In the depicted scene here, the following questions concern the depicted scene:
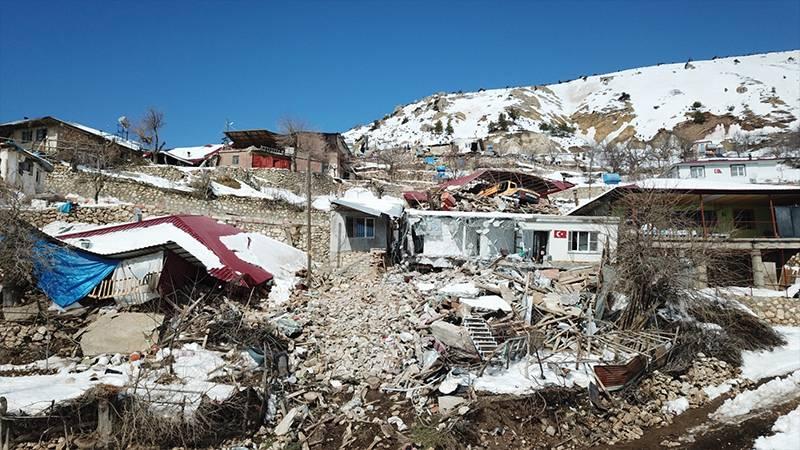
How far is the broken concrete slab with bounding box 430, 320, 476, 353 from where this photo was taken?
44.4 feet

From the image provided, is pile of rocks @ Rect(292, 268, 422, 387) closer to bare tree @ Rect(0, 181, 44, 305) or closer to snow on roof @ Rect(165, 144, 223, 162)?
bare tree @ Rect(0, 181, 44, 305)

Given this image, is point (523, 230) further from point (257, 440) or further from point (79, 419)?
point (79, 419)

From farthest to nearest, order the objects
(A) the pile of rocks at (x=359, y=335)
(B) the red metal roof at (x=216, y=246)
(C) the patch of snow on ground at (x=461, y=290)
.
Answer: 1. (B) the red metal roof at (x=216, y=246)
2. (C) the patch of snow on ground at (x=461, y=290)
3. (A) the pile of rocks at (x=359, y=335)

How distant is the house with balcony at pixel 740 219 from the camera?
19.7 m

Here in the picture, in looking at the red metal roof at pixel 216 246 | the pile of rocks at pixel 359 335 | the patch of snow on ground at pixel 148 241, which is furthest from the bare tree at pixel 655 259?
the patch of snow on ground at pixel 148 241

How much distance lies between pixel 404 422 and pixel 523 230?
42.8 ft

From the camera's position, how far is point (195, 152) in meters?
45.4

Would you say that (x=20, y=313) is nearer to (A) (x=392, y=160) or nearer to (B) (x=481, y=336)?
(B) (x=481, y=336)

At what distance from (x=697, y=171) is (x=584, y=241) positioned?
27355mm

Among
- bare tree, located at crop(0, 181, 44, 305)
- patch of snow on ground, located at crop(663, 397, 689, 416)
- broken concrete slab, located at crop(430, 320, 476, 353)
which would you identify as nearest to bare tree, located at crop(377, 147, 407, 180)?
broken concrete slab, located at crop(430, 320, 476, 353)

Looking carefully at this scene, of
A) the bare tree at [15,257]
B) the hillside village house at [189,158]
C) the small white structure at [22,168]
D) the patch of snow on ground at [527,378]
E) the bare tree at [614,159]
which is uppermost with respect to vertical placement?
the bare tree at [614,159]

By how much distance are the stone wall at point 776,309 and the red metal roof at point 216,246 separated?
66.6 ft

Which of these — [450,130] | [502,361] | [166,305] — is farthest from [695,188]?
[450,130]

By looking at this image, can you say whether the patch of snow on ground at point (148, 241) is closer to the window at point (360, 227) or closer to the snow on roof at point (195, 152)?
the window at point (360, 227)
